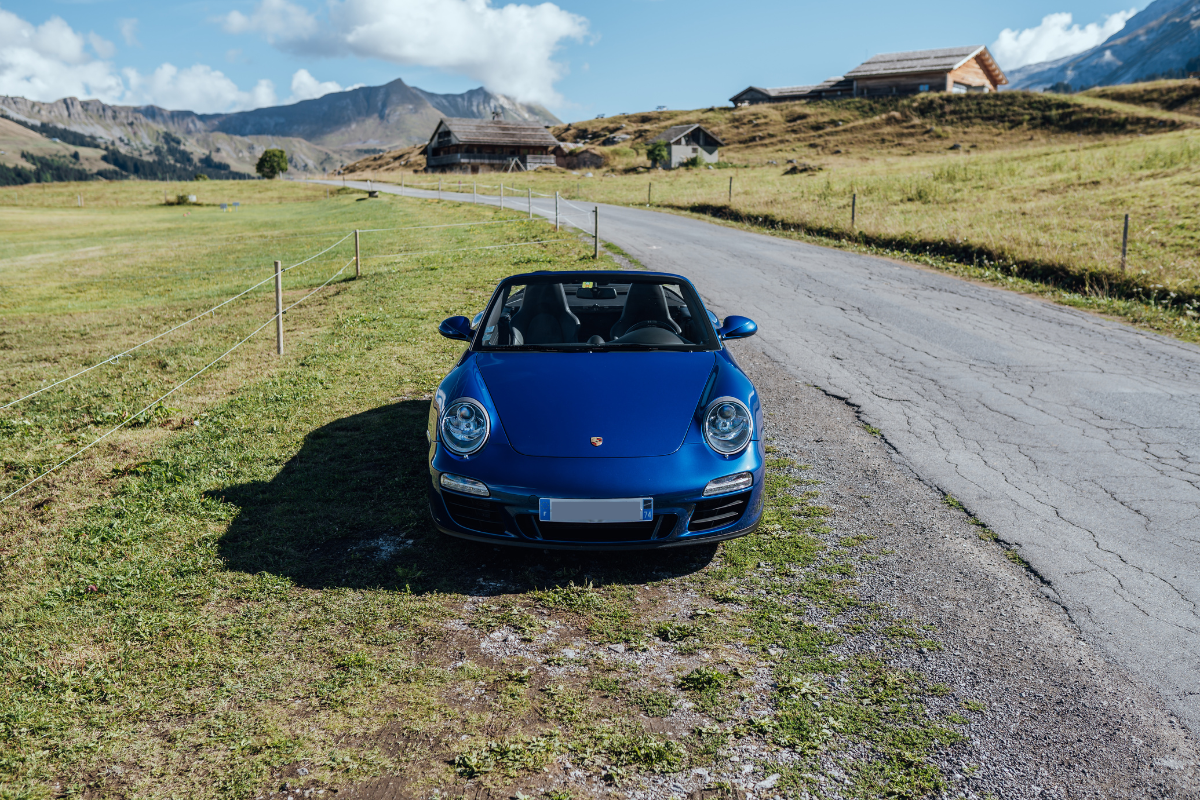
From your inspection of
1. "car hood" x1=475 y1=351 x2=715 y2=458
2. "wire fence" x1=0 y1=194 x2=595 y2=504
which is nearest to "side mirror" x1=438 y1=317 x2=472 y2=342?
"car hood" x1=475 y1=351 x2=715 y2=458

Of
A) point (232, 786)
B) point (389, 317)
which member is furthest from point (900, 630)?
point (389, 317)

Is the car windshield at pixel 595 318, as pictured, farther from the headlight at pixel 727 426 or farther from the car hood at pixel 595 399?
the headlight at pixel 727 426

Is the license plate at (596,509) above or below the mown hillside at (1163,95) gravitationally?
below

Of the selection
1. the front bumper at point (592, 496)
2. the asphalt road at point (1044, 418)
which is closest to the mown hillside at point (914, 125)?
the asphalt road at point (1044, 418)

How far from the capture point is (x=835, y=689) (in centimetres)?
315

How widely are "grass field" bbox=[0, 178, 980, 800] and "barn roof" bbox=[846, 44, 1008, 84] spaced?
3710 inches

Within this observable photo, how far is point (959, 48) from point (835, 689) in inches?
4062

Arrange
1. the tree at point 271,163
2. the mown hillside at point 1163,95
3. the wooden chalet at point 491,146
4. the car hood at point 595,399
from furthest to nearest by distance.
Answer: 1. the tree at point 271,163
2. the wooden chalet at point 491,146
3. the mown hillside at point 1163,95
4. the car hood at point 595,399

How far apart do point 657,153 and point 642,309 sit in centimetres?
7091

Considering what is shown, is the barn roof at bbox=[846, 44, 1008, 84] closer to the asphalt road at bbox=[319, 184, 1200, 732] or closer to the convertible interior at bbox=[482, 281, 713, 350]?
the asphalt road at bbox=[319, 184, 1200, 732]

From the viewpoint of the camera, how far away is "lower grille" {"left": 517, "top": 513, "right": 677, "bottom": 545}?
393 centimetres

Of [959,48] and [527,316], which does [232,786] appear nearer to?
[527,316]

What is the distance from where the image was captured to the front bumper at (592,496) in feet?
12.8

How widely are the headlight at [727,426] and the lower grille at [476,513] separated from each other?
121 cm
